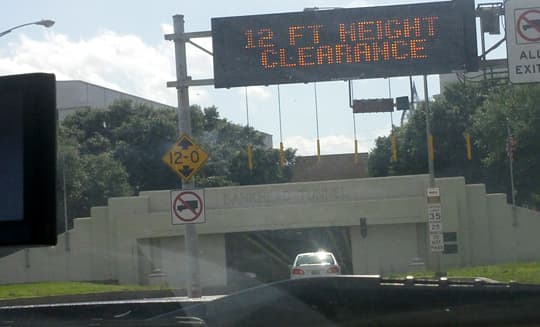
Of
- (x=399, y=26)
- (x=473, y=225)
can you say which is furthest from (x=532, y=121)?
(x=399, y=26)

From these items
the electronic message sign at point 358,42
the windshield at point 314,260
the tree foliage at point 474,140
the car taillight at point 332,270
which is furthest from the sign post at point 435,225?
the tree foliage at point 474,140

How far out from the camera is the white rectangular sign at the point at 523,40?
14566 mm

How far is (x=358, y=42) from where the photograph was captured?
15305 mm

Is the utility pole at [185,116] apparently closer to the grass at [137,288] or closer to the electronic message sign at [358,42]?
the electronic message sign at [358,42]

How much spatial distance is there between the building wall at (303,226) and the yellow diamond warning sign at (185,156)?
21739 millimetres

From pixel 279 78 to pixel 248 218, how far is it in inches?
923

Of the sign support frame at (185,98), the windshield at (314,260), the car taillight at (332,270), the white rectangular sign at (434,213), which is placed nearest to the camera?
the sign support frame at (185,98)

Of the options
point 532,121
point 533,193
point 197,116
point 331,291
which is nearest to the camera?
point 331,291

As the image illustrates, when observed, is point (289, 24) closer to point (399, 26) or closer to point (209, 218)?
point (399, 26)

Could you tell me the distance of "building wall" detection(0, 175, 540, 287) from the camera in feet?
125

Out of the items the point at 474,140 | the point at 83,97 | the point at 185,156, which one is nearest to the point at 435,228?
the point at 185,156

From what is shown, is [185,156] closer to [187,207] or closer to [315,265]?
[187,207]

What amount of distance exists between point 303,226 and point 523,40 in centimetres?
2451

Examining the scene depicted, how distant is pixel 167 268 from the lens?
37.1 metres
